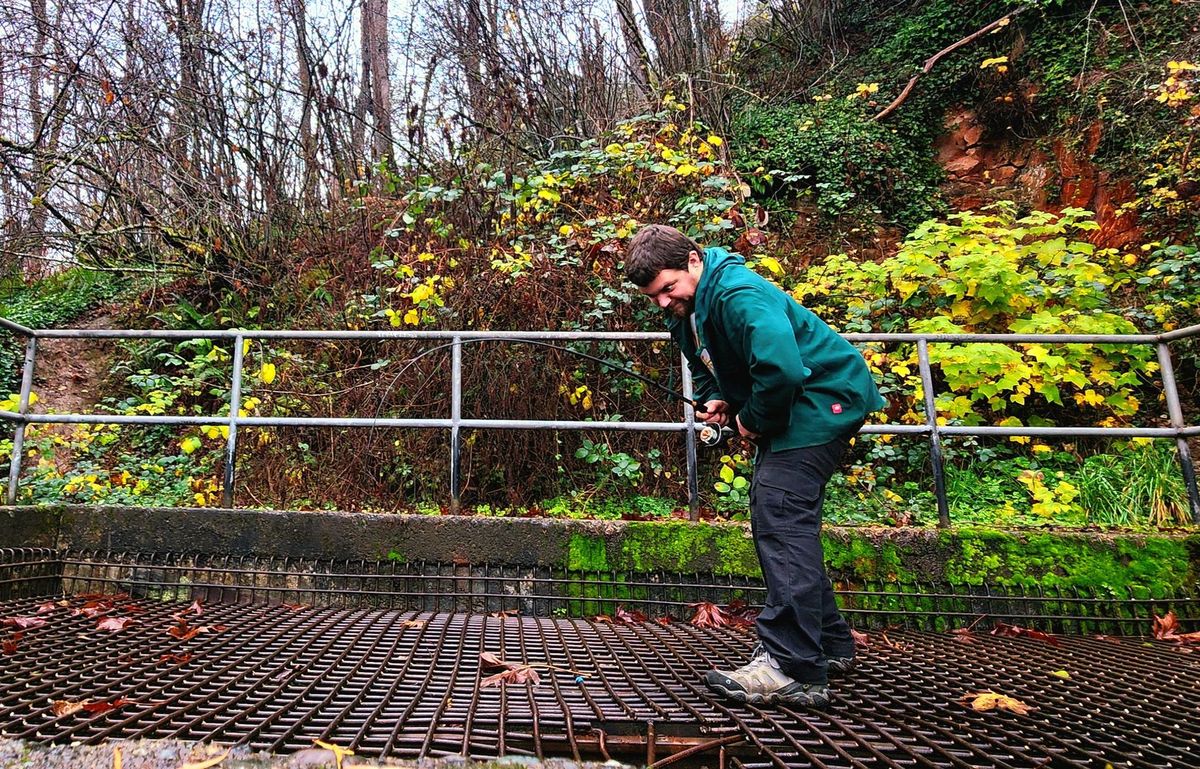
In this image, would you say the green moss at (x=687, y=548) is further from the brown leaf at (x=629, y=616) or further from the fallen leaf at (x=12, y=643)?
the fallen leaf at (x=12, y=643)

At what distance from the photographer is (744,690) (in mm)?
2068

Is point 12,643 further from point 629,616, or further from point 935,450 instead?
point 935,450

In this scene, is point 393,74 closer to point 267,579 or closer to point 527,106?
point 527,106

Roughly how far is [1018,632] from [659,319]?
9.90ft

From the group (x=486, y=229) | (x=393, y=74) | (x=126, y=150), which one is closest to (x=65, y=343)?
(x=126, y=150)

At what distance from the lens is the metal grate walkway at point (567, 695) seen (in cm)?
157

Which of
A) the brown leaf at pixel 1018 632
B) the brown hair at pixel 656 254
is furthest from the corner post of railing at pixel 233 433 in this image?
the brown leaf at pixel 1018 632

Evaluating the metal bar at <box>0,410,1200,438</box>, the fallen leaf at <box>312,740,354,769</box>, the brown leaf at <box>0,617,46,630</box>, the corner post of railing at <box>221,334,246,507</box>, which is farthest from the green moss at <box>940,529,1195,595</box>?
the brown leaf at <box>0,617,46,630</box>

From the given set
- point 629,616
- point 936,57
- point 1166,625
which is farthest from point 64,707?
point 936,57

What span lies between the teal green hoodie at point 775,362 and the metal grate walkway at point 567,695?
86 centimetres

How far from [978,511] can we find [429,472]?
3773 mm

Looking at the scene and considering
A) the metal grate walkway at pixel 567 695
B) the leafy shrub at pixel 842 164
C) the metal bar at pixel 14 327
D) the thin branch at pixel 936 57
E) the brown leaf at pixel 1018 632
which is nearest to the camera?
the metal grate walkway at pixel 567 695

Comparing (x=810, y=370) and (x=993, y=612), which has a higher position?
(x=810, y=370)

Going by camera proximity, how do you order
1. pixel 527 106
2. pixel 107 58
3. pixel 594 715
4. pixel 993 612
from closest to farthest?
pixel 594 715 < pixel 993 612 < pixel 107 58 < pixel 527 106
